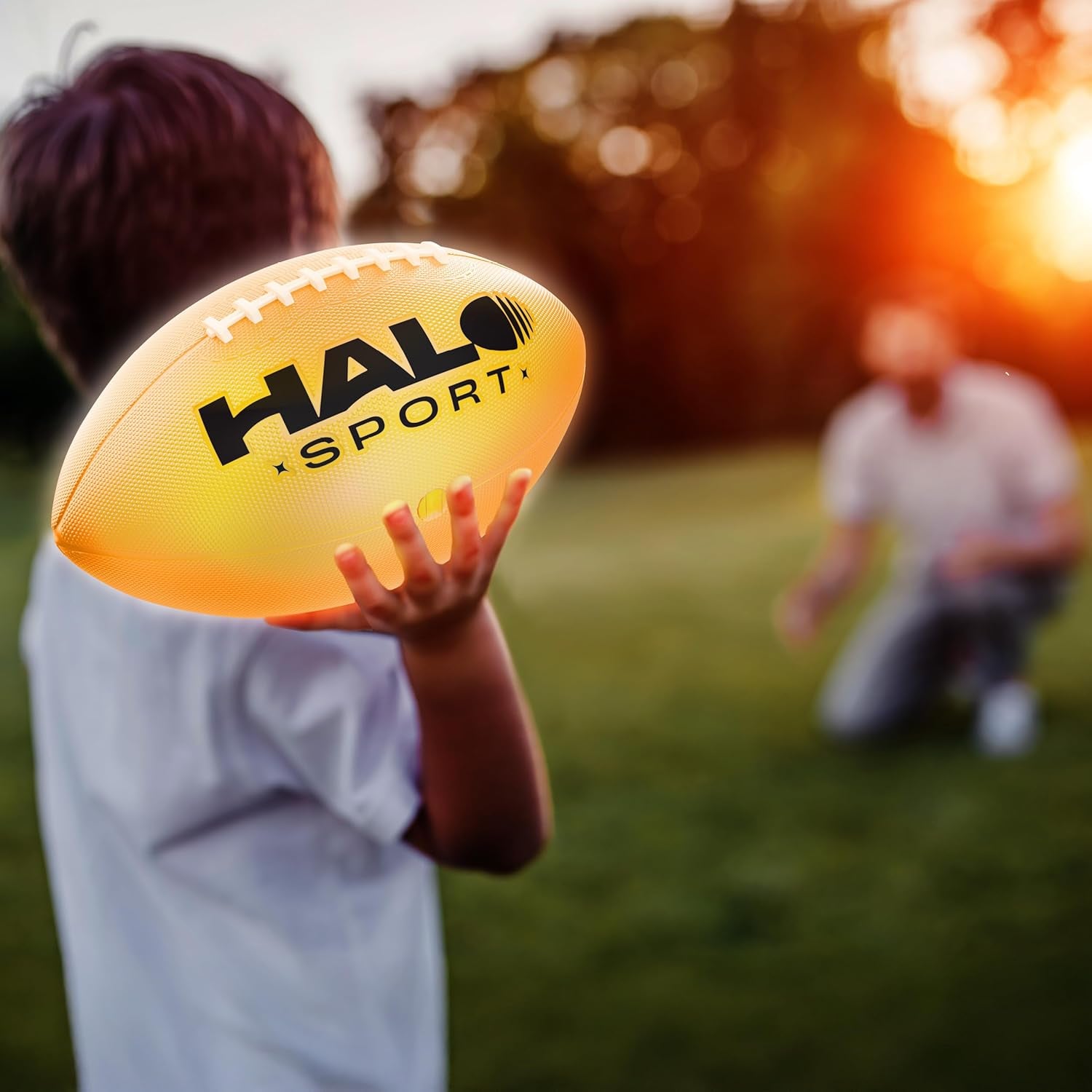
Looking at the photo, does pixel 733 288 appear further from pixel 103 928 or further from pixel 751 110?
pixel 103 928

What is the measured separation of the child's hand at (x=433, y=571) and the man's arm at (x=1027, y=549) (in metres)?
3.82

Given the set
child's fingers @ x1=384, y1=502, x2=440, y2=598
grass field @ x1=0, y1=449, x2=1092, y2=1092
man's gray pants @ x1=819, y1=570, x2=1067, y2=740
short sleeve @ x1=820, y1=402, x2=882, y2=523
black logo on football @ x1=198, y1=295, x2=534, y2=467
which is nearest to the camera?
child's fingers @ x1=384, y1=502, x2=440, y2=598

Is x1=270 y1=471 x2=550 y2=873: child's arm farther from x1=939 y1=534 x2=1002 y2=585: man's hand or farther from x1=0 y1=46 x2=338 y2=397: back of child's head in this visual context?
x1=939 y1=534 x2=1002 y2=585: man's hand

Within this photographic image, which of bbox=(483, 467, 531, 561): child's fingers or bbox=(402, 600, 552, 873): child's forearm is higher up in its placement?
bbox=(483, 467, 531, 561): child's fingers

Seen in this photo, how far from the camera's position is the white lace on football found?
1058 millimetres

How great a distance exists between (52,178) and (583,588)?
7.26 metres

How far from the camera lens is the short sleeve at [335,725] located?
1115 mm

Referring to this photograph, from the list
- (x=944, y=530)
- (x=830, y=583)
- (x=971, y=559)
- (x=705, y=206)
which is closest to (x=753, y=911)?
(x=830, y=583)

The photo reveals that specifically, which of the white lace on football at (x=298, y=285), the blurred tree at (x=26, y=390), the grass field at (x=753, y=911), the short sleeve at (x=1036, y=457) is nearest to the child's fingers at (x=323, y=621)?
the white lace on football at (x=298, y=285)

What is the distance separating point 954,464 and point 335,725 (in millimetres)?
4023

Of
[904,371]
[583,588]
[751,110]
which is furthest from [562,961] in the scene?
[751,110]

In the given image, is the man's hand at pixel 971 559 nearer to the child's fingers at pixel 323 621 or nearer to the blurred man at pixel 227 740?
the blurred man at pixel 227 740

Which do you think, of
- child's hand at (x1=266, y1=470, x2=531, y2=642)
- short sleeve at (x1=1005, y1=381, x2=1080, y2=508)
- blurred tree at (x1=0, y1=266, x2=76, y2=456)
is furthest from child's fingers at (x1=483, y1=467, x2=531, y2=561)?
blurred tree at (x1=0, y1=266, x2=76, y2=456)

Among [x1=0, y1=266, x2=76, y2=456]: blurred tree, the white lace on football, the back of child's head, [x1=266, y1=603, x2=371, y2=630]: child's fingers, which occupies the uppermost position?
the back of child's head
